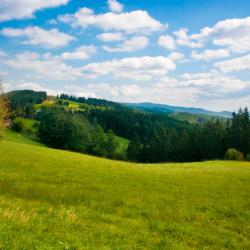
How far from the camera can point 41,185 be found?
64.5ft

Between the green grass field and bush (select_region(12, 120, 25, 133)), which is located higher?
the green grass field

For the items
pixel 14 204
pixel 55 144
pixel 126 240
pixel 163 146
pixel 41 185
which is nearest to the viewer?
pixel 126 240

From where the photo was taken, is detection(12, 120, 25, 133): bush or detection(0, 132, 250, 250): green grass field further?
detection(12, 120, 25, 133): bush

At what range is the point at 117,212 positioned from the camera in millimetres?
15148

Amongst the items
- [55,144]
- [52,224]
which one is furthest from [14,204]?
[55,144]

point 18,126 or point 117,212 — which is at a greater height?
point 117,212

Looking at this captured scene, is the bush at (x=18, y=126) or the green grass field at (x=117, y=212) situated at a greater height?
the green grass field at (x=117, y=212)

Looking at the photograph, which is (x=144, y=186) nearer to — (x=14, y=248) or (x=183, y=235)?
(x=183, y=235)

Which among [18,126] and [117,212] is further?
[18,126]

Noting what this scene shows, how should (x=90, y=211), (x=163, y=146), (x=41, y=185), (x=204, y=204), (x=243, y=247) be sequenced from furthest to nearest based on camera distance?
(x=163, y=146) → (x=41, y=185) → (x=204, y=204) → (x=90, y=211) → (x=243, y=247)

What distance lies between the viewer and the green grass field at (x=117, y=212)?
10.6 metres

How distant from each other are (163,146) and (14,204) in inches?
4883

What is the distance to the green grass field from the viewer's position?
1057 cm

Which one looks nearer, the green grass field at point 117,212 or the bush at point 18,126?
the green grass field at point 117,212
